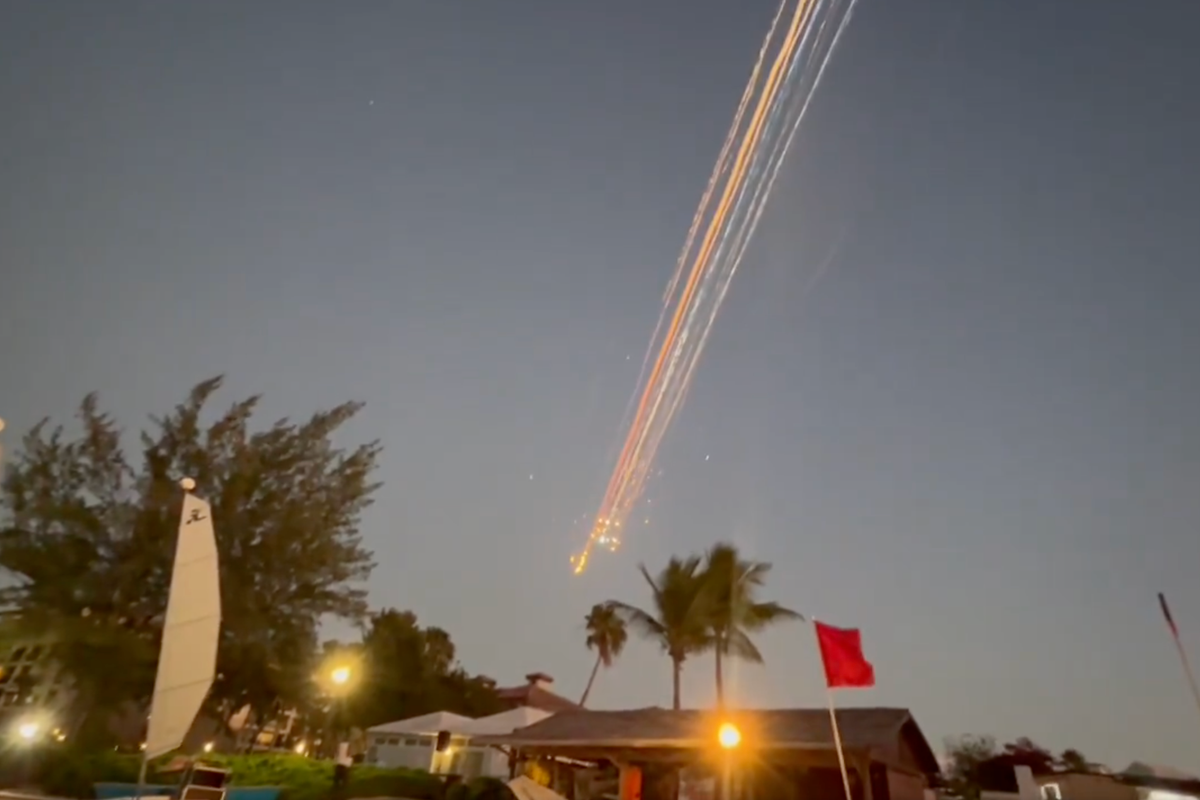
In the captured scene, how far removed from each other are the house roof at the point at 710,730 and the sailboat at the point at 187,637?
35.7ft

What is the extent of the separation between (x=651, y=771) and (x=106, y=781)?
12.5m

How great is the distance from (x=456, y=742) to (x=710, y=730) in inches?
468

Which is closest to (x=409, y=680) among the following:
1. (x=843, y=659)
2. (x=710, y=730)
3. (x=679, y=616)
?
(x=679, y=616)

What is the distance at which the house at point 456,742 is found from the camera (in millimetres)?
27105

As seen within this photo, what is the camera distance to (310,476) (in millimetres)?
25766

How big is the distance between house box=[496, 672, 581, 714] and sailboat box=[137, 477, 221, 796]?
37.9 metres

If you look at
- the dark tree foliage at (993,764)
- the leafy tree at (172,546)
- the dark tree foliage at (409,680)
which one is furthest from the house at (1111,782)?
the dark tree foliage at (409,680)

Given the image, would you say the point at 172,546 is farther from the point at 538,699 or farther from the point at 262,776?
the point at 538,699

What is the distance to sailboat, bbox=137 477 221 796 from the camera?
365 inches

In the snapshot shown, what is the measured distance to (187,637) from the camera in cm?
964

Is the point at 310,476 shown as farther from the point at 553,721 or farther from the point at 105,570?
the point at 553,721

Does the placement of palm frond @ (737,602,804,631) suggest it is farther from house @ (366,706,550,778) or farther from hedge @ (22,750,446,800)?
hedge @ (22,750,446,800)

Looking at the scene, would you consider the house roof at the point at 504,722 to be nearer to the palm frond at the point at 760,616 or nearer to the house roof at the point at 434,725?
the house roof at the point at 434,725

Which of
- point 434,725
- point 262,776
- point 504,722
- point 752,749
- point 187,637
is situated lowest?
point 262,776
